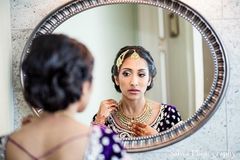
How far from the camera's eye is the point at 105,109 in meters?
1.31

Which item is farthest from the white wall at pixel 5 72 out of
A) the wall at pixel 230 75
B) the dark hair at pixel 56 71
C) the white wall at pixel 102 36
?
the dark hair at pixel 56 71

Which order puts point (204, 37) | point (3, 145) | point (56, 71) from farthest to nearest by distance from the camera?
point (204, 37) < point (3, 145) < point (56, 71)

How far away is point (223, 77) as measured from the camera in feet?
4.05

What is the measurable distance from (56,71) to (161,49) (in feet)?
1.98

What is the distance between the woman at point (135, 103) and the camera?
4.17ft

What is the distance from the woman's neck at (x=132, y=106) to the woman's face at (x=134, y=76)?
0.11 ft

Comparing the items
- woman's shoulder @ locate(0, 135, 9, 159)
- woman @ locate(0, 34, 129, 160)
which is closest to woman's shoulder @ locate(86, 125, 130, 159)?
woman @ locate(0, 34, 129, 160)

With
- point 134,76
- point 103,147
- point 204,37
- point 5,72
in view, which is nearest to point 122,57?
point 134,76

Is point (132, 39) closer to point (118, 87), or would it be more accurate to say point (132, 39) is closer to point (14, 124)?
point (118, 87)

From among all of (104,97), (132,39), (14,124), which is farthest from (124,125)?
(14,124)

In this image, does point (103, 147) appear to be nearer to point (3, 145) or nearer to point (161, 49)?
point (3, 145)

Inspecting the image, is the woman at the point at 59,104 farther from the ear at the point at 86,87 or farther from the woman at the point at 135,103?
the woman at the point at 135,103

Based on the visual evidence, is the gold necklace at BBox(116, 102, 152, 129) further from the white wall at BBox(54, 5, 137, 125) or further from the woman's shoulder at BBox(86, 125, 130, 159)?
the woman's shoulder at BBox(86, 125, 130, 159)

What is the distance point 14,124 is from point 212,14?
2.76ft
